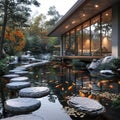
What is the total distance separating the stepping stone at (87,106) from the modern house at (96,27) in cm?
611

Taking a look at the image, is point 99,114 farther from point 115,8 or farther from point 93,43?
point 93,43

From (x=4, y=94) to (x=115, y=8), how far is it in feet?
25.6

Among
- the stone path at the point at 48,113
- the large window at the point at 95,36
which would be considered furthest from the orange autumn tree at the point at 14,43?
the stone path at the point at 48,113

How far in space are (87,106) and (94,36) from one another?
10.7 metres

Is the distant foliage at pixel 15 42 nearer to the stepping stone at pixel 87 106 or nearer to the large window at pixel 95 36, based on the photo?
the large window at pixel 95 36

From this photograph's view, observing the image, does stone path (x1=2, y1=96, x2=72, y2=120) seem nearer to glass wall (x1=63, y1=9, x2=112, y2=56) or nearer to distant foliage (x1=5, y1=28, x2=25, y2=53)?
glass wall (x1=63, y1=9, x2=112, y2=56)

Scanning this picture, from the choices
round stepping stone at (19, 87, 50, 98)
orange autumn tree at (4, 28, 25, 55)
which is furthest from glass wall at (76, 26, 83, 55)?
round stepping stone at (19, 87, 50, 98)

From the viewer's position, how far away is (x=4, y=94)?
15.9 ft

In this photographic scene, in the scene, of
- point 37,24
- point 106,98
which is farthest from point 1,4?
point 37,24

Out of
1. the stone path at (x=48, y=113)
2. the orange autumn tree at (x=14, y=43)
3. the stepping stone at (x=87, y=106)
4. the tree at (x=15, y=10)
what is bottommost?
the stone path at (x=48, y=113)

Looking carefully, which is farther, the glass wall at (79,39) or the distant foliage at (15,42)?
the distant foliage at (15,42)

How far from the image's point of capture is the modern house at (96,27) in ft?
33.7

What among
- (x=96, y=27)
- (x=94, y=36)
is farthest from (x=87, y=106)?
(x=94, y=36)

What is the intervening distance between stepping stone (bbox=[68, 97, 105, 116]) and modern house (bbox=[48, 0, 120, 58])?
6.11m
